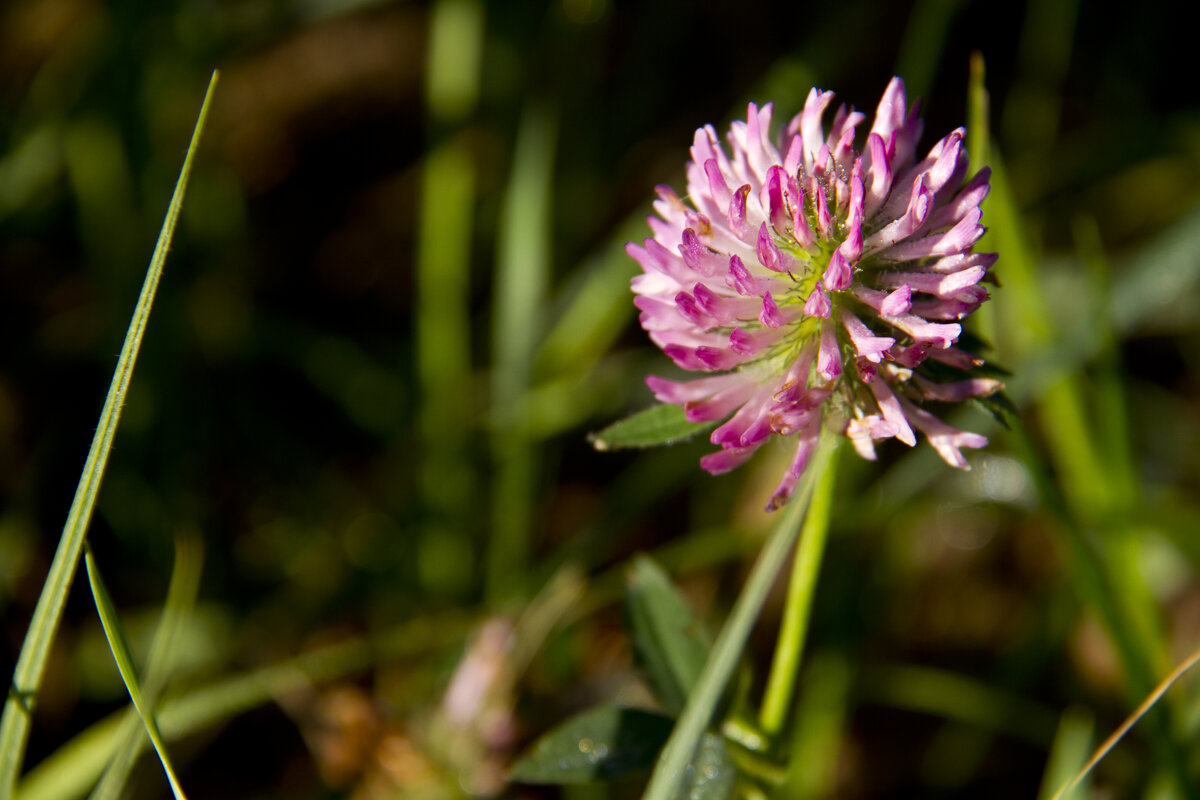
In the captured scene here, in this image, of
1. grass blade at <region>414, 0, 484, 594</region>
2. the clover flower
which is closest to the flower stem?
the clover flower

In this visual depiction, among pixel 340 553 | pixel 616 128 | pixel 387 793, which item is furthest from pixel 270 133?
pixel 387 793

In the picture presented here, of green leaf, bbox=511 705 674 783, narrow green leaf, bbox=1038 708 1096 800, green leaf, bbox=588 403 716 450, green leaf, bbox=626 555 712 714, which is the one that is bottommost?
narrow green leaf, bbox=1038 708 1096 800

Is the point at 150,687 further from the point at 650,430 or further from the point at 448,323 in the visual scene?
the point at 448,323

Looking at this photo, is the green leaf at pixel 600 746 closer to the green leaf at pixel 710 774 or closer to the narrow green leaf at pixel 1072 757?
the green leaf at pixel 710 774

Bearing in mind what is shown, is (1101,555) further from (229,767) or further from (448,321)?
(229,767)

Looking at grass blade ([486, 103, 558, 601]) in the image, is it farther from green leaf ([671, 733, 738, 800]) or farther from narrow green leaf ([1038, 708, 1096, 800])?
narrow green leaf ([1038, 708, 1096, 800])
